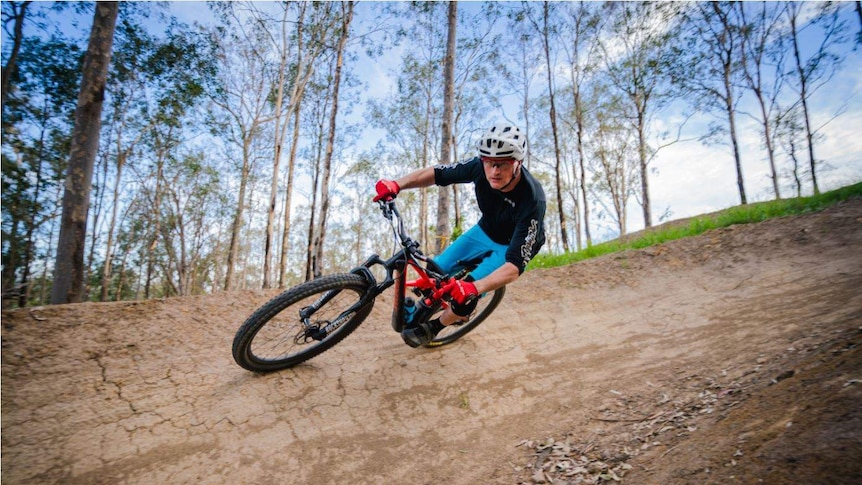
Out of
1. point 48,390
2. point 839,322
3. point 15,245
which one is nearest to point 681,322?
point 839,322

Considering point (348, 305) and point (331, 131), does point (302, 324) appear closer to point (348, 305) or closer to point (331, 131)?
point (348, 305)

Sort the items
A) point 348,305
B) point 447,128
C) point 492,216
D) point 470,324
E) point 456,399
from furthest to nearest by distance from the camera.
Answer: point 447,128 < point 470,324 < point 492,216 < point 456,399 < point 348,305

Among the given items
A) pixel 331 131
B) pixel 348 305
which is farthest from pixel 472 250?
pixel 331 131

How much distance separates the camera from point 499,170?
3.77 metres

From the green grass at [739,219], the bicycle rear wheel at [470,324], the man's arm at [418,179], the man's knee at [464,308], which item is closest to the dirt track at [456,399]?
the bicycle rear wheel at [470,324]

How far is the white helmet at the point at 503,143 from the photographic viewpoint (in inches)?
143

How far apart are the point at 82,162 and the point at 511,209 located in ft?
23.7

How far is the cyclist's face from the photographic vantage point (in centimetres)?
373

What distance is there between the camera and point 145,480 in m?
2.96

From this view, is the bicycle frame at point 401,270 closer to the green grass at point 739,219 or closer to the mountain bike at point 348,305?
the mountain bike at point 348,305

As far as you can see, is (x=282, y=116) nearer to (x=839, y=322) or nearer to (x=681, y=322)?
(x=681, y=322)

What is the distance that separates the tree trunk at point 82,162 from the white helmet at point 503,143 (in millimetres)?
6794

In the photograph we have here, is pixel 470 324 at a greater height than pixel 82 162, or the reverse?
pixel 82 162

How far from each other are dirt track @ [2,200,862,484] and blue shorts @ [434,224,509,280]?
4.41 feet
